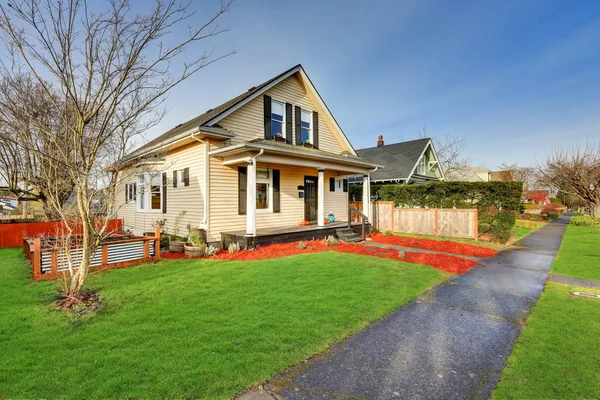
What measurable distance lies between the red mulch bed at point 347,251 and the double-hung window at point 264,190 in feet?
7.01

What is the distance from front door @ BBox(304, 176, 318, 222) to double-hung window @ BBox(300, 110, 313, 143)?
192 cm

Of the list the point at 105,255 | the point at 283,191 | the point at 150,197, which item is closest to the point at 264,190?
the point at 283,191

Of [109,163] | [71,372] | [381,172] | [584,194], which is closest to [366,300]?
[71,372]

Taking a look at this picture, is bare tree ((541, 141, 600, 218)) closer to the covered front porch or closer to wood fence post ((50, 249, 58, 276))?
the covered front porch

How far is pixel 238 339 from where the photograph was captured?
11.4ft

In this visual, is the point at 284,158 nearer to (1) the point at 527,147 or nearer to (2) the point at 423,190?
(2) the point at 423,190

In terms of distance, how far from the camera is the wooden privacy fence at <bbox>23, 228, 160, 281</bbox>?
621 cm

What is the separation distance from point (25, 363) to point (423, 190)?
590 inches

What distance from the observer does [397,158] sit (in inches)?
909

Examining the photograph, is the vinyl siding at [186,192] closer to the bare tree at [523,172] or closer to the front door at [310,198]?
the front door at [310,198]

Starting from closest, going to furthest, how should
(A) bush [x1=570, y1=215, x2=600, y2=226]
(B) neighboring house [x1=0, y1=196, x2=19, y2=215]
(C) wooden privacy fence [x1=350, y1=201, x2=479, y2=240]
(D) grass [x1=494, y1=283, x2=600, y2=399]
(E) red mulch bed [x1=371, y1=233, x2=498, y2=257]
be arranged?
(D) grass [x1=494, y1=283, x2=600, y2=399] < (E) red mulch bed [x1=371, y1=233, x2=498, y2=257] < (C) wooden privacy fence [x1=350, y1=201, x2=479, y2=240] < (A) bush [x1=570, y1=215, x2=600, y2=226] < (B) neighboring house [x1=0, y1=196, x2=19, y2=215]

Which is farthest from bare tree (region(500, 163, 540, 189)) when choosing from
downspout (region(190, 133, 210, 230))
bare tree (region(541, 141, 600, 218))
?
downspout (region(190, 133, 210, 230))

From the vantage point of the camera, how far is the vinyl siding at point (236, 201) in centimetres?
1009

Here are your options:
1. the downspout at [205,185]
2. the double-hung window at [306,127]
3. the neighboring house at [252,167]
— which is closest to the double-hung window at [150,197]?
the neighboring house at [252,167]
